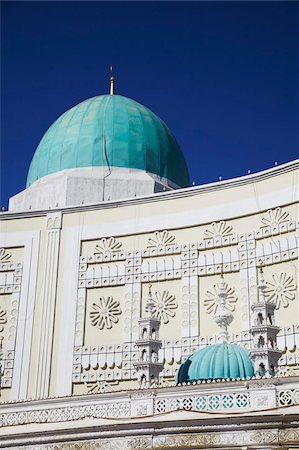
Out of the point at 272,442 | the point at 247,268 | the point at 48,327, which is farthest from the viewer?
the point at 48,327

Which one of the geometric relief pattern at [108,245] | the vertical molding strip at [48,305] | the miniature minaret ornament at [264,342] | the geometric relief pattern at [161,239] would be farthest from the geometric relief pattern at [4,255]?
the miniature minaret ornament at [264,342]

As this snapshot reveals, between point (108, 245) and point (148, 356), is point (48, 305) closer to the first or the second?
point (108, 245)

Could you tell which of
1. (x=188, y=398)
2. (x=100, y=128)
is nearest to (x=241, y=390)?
(x=188, y=398)

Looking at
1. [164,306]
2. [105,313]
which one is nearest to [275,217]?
[164,306]

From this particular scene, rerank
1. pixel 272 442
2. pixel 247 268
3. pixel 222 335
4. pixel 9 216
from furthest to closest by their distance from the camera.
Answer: pixel 9 216, pixel 247 268, pixel 222 335, pixel 272 442

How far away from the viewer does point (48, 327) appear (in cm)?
1933

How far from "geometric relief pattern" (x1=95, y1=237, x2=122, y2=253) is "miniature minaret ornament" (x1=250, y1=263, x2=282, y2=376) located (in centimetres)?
730

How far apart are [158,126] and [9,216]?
554cm

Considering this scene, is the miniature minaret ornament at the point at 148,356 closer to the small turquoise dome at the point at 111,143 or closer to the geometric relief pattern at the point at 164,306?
the geometric relief pattern at the point at 164,306

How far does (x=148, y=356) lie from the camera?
526 inches

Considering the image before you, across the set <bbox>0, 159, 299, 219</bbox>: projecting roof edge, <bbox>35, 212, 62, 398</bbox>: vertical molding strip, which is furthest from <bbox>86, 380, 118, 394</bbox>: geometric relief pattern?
<bbox>0, 159, 299, 219</bbox>: projecting roof edge

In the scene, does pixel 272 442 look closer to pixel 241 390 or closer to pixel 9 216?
pixel 241 390

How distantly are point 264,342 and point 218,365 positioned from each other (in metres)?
0.92

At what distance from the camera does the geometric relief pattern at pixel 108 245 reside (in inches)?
781
